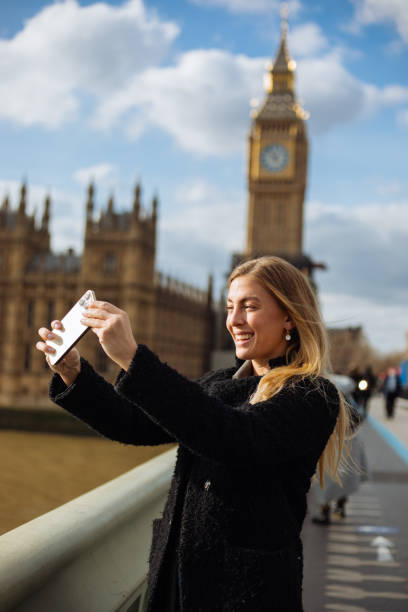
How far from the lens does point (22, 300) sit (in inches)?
1537

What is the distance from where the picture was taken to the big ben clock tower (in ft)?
173

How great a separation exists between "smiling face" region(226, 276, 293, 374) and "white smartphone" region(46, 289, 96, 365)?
0.35 metres

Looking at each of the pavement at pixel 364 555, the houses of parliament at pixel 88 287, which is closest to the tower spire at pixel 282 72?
the houses of parliament at pixel 88 287

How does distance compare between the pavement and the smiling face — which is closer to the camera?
the smiling face

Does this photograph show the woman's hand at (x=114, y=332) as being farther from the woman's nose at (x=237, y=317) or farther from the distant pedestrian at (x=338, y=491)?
the distant pedestrian at (x=338, y=491)

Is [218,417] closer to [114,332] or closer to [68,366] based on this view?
[114,332]

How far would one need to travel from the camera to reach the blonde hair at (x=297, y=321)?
1474 millimetres

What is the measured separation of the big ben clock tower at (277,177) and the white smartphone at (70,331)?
51389mm

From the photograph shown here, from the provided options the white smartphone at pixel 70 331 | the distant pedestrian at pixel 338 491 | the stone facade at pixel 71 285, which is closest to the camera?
the white smartphone at pixel 70 331

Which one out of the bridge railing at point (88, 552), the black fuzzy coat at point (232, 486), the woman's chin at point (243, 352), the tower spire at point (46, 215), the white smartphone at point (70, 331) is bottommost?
the bridge railing at point (88, 552)

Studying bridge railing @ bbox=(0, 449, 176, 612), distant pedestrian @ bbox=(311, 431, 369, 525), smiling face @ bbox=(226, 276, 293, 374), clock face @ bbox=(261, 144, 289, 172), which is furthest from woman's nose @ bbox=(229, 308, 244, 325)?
clock face @ bbox=(261, 144, 289, 172)

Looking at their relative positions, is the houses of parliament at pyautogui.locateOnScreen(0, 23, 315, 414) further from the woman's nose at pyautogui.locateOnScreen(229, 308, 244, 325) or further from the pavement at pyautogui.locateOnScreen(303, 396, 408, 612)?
the woman's nose at pyautogui.locateOnScreen(229, 308, 244, 325)

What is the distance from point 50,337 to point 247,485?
514mm

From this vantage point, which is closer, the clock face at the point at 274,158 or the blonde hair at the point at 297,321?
the blonde hair at the point at 297,321
